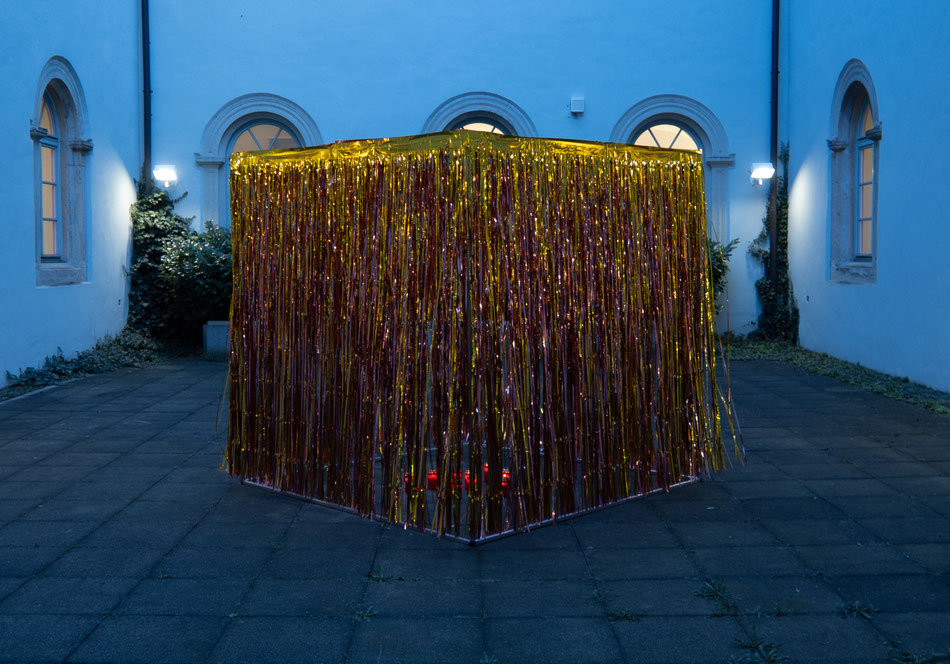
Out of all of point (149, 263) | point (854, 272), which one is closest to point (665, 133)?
point (854, 272)

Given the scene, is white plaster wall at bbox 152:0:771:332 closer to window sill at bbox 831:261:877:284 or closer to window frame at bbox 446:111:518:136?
window frame at bbox 446:111:518:136

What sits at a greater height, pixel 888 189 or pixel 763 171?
pixel 763 171

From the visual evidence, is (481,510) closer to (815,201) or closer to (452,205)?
(452,205)

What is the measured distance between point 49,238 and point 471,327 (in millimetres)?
6772

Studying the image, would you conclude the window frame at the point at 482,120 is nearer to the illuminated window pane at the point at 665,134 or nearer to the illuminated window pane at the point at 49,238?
the illuminated window pane at the point at 665,134

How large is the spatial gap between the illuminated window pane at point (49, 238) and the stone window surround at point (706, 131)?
5.92 meters

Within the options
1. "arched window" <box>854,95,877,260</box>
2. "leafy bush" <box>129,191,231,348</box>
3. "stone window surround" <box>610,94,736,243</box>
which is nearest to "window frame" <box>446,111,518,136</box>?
"stone window surround" <box>610,94,736,243</box>

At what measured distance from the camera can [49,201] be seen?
29.1ft

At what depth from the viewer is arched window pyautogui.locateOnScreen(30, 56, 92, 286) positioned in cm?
862

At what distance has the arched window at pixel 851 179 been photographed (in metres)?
8.97

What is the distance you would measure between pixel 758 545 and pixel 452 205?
1701 millimetres

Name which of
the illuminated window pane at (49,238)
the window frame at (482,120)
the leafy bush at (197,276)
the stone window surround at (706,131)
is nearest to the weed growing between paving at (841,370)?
the stone window surround at (706,131)

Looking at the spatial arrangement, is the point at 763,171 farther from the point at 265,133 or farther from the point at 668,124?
the point at 265,133

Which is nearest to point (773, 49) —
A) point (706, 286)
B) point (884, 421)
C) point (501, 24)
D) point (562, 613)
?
point (501, 24)
